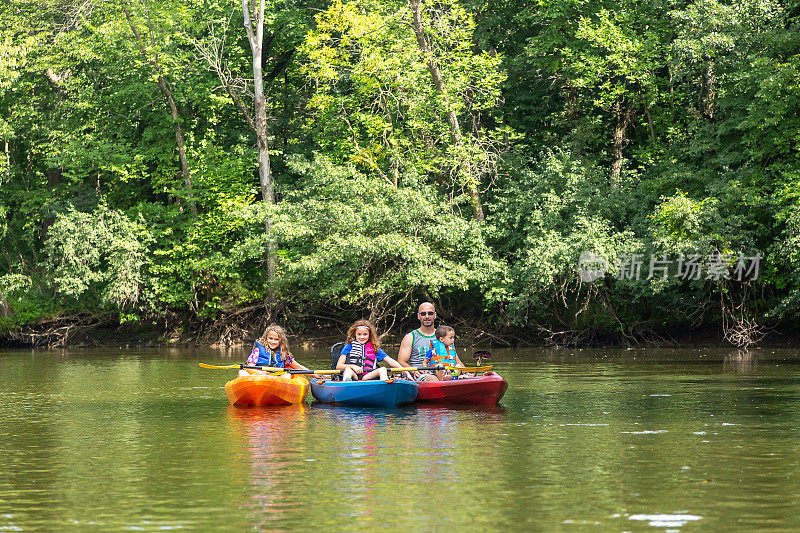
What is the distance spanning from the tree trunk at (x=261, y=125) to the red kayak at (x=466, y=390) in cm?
1729

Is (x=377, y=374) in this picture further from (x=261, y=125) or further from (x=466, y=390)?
(x=261, y=125)

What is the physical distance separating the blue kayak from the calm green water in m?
0.28

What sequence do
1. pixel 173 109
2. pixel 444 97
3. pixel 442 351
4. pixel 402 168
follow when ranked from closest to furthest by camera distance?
pixel 442 351, pixel 444 97, pixel 402 168, pixel 173 109

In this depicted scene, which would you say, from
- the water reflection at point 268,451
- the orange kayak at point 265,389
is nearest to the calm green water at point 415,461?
the water reflection at point 268,451

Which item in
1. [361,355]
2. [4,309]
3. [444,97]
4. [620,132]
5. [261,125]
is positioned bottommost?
[361,355]

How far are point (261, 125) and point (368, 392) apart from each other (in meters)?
21.1

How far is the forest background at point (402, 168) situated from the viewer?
91.6 feet

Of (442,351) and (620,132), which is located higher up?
(620,132)

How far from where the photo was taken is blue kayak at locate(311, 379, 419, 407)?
15594 mm

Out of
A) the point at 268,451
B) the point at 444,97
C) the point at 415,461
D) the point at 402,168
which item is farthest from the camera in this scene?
the point at 402,168

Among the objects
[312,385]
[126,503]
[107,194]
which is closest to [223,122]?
[107,194]

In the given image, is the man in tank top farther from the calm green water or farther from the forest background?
the forest background

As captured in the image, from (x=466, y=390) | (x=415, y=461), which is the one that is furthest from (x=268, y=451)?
(x=466, y=390)

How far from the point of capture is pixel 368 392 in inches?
620
